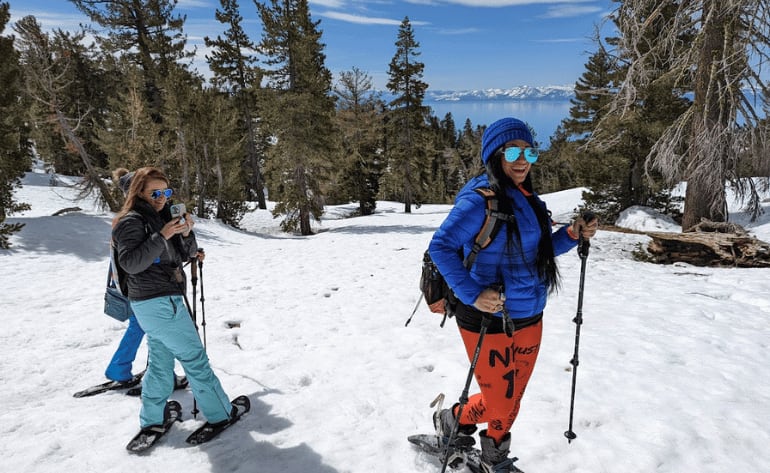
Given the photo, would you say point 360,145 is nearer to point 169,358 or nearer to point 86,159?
point 86,159

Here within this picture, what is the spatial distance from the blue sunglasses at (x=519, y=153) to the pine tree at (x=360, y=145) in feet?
85.8

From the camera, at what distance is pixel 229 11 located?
1118 inches

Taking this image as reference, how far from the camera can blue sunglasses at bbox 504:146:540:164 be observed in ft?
8.46

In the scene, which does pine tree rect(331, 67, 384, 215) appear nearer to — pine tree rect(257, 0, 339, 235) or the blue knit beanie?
pine tree rect(257, 0, 339, 235)

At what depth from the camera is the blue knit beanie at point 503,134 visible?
264 cm

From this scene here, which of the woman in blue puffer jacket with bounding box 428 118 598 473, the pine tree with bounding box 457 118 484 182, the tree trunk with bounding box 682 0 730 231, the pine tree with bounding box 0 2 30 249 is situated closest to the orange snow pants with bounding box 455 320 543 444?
the woman in blue puffer jacket with bounding box 428 118 598 473

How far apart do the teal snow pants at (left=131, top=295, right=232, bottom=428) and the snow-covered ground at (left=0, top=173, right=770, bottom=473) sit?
0.33m

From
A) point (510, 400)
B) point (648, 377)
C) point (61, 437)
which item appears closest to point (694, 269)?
point (648, 377)

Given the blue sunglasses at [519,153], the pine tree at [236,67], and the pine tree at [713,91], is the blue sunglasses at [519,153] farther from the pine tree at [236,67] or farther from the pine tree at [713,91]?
the pine tree at [236,67]

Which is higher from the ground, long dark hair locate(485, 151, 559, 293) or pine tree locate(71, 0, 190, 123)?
pine tree locate(71, 0, 190, 123)

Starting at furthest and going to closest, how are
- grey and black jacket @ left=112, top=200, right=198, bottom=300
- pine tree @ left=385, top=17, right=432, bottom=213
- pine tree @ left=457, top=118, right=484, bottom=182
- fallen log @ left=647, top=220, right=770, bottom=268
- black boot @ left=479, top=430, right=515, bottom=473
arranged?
pine tree @ left=457, top=118, right=484, bottom=182, pine tree @ left=385, top=17, right=432, bottom=213, fallen log @ left=647, top=220, right=770, bottom=268, grey and black jacket @ left=112, top=200, right=198, bottom=300, black boot @ left=479, top=430, right=515, bottom=473

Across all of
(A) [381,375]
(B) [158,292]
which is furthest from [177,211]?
(A) [381,375]

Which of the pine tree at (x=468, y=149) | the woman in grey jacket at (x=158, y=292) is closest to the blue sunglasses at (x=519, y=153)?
the woman in grey jacket at (x=158, y=292)

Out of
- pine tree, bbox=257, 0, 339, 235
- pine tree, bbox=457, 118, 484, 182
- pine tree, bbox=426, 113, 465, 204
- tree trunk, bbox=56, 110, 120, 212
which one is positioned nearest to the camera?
tree trunk, bbox=56, 110, 120, 212
